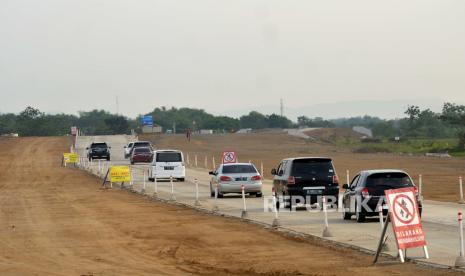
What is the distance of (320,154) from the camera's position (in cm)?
8969

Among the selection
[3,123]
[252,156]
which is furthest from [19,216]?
[3,123]

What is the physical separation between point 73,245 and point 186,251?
3.12 m

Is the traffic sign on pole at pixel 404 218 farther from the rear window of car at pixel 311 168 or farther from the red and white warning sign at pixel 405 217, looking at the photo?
the rear window of car at pixel 311 168

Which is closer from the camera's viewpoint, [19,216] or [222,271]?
[222,271]

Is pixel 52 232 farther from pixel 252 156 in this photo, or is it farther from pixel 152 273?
pixel 252 156

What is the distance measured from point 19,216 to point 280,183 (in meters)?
8.76

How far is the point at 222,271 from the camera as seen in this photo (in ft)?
51.9

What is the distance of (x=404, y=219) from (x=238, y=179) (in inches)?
848

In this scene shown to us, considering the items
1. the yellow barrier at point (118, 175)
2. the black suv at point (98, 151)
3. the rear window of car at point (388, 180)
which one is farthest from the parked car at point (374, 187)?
the black suv at point (98, 151)

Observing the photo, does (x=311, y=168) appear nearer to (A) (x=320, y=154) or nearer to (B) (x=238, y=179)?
(B) (x=238, y=179)

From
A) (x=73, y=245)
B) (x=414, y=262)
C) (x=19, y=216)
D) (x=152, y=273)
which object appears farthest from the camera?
(x=19, y=216)

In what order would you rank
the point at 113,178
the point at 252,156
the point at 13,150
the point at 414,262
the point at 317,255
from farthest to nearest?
the point at 13,150 → the point at 252,156 → the point at 113,178 → the point at 317,255 → the point at 414,262

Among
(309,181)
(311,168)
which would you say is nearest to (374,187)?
(309,181)

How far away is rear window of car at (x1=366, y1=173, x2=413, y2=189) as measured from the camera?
963 inches
